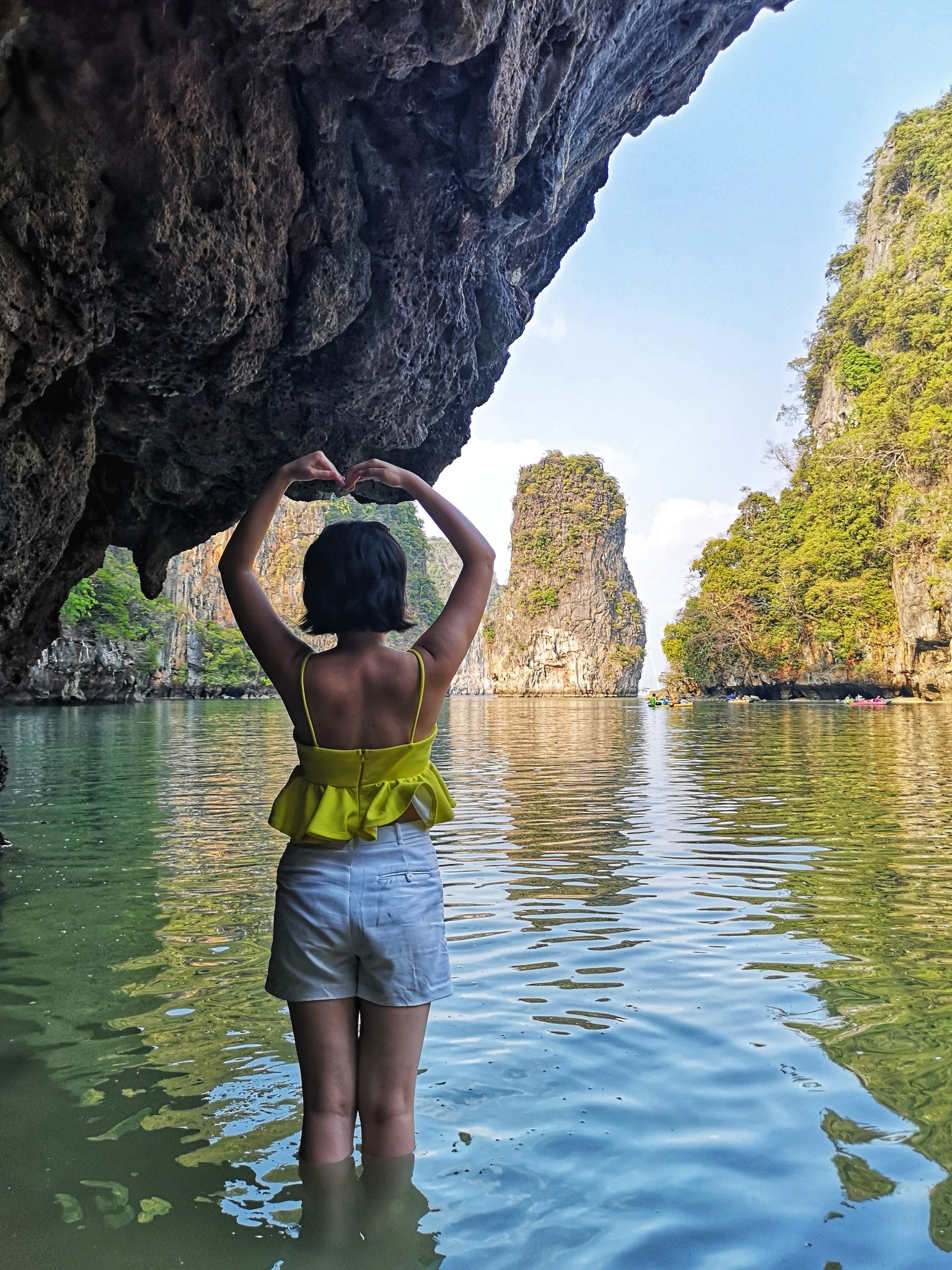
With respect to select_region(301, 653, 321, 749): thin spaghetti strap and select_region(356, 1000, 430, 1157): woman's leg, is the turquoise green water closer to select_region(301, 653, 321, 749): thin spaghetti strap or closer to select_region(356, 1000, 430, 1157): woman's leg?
→ select_region(356, 1000, 430, 1157): woman's leg

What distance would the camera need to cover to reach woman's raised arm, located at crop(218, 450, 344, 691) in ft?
7.18

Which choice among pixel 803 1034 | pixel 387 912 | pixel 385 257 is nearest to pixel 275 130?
pixel 385 257

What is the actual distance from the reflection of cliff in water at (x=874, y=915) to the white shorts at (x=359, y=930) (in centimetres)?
127

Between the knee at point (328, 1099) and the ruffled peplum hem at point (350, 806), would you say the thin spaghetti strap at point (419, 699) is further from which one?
the knee at point (328, 1099)

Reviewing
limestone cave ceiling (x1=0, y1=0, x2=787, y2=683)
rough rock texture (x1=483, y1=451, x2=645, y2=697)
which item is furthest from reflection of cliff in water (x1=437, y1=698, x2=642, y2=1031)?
rough rock texture (x1=483, y1=451, x2=645, y2=697)

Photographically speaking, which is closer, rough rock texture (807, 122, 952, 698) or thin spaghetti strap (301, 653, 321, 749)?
thin spaghetti strap (301, 653, 321, 749)

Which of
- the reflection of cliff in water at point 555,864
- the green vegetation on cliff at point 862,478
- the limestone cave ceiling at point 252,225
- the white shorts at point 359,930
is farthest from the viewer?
the green vegetation on cliff at point 862,478

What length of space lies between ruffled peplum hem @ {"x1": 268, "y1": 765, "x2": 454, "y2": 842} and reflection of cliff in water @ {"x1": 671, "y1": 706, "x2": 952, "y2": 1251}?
4.79 ft

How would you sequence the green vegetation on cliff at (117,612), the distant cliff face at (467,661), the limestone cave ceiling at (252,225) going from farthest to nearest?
1. the distant cliff face at (467,661)
2. the green vegetation on cliff at (117,612)
3. the limestone cave ceiling at (252,225)

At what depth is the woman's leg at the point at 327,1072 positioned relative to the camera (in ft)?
6.76

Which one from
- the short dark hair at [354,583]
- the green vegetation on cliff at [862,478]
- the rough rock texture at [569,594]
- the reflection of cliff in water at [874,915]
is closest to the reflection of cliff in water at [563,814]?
the reflection of cliff in water at [874,915]

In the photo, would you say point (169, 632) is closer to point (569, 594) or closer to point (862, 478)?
point (862, 478)

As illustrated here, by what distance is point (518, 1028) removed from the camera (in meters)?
3.55

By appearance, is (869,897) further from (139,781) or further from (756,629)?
(756,629)
